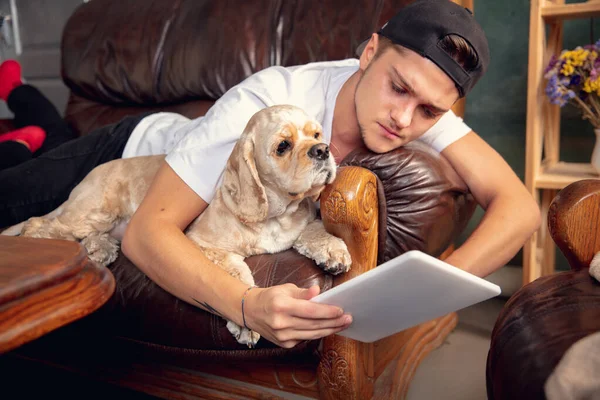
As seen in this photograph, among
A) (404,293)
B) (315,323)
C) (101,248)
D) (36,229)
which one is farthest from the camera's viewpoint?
(36,229)

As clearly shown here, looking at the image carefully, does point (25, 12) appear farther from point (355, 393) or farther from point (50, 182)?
point (355, 393)

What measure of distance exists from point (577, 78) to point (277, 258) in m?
1.58

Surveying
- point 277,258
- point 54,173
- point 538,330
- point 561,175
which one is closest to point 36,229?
point 54,173

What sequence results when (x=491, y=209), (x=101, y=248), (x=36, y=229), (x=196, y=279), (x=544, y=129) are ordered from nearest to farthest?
(x=196, y=279) → (x=491, y=209) → (x=101, y=248) → (x=36, y=229) → (x=544, y=129)

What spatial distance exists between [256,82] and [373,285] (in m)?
1.03

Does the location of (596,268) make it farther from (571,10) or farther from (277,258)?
(571,10)

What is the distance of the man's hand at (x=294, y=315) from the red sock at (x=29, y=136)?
6.93ft

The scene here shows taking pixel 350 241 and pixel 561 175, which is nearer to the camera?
pixel 350 241

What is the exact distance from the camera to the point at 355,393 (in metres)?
1.58

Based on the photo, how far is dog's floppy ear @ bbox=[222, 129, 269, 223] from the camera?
1.63m

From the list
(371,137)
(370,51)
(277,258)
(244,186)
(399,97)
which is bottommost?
(277,258)

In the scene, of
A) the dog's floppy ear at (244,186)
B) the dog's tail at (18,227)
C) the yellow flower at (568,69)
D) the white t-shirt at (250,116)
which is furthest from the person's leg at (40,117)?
the yellow flower at (568,69)

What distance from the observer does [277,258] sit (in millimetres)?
1679

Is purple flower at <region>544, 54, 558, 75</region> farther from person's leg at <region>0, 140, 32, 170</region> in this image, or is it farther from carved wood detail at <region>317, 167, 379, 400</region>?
person's leg at <region>0, 140, 32, 170</region>
